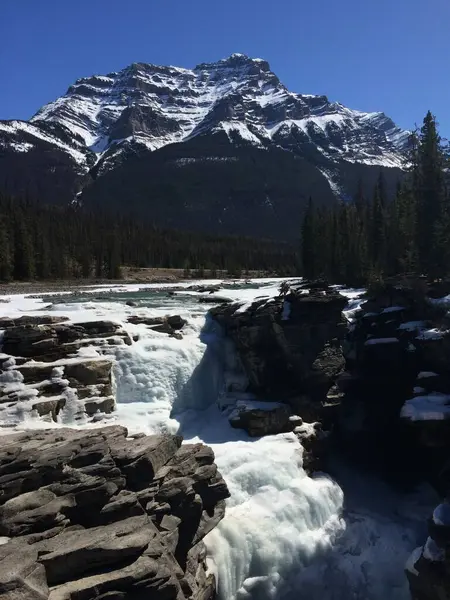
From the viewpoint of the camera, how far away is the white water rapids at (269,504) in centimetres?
1609

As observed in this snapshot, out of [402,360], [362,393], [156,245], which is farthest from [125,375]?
[156,245]

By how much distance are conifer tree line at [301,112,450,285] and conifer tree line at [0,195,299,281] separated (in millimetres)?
31219

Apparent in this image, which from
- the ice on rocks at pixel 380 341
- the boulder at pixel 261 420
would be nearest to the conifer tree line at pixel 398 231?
the ice on rocks at pixel 380 341

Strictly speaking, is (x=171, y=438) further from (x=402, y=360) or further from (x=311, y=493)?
(x=402, y=360)

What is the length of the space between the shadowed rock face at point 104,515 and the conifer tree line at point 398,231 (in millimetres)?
29353

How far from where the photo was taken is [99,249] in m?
92.2

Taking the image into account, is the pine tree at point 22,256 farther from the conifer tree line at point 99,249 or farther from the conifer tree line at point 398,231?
the conifer tree line at point 398,231

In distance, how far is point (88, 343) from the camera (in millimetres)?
24500

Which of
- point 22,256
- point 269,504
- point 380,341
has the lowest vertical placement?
point 269,504

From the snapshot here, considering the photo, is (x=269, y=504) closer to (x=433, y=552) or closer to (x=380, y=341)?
(x=433, y=552)

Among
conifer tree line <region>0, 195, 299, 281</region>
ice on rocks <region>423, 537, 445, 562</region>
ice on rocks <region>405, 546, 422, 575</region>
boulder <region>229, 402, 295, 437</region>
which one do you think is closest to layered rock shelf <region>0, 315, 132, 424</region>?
boulder <region>229, 402, 295, 437</region>

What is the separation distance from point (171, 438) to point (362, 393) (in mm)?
14541

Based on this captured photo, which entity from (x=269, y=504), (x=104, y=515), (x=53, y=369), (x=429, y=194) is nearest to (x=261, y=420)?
(x=269, y=504)

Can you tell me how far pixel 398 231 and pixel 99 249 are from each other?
5885 centimetres
